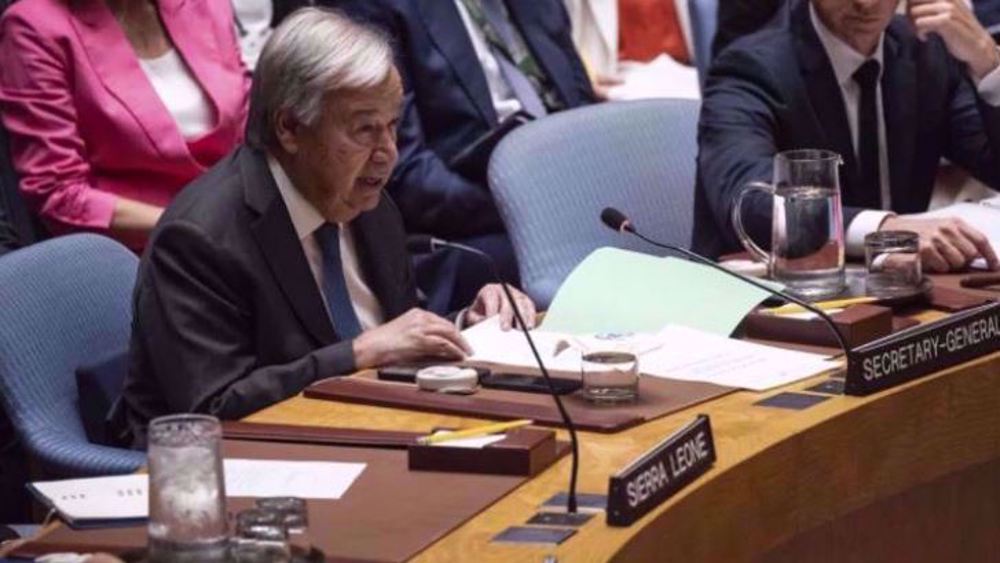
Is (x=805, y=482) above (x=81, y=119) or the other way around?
the other way around

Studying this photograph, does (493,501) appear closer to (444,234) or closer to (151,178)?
(151,178)

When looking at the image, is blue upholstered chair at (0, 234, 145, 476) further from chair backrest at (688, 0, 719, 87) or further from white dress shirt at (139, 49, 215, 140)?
chair backrest at (688, 0, 719, 87)

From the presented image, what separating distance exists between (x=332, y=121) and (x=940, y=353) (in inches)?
40.2

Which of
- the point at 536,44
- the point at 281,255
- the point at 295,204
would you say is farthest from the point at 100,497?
the point at 536,44

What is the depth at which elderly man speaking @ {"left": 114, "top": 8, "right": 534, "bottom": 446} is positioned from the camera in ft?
11.5

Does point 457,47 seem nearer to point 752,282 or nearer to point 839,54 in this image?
point 839,54

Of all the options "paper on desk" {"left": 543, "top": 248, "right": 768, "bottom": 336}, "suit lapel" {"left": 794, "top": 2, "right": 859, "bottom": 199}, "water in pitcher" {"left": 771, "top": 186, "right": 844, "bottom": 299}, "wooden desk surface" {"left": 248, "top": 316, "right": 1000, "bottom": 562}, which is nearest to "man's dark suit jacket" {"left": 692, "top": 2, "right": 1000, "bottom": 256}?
"suit lapel" {"left": 794, "top": 2, "right": 859, "bottom": 199}

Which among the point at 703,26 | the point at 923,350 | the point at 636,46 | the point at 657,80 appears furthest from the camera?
the point at 636,46

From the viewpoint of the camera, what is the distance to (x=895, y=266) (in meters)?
3.82

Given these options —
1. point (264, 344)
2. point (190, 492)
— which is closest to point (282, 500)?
point (190, 492)

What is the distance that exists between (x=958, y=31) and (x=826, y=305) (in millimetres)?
1013

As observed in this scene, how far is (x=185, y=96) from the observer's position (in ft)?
16.5

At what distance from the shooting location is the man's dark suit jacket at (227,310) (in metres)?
3.51

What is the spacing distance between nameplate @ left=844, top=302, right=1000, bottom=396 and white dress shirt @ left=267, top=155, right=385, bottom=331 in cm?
92
